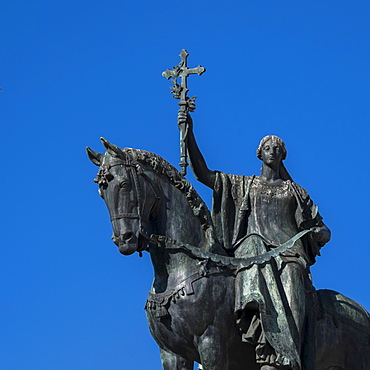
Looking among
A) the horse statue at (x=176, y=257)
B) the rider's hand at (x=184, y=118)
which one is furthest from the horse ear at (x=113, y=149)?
the rider's hand at (x=184, y=118)

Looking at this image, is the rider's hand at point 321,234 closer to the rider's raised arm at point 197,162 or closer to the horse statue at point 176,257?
the horse statue at point 176,257

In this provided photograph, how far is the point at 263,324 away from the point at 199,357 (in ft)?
3.17

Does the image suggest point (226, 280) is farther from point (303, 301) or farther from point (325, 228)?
point (325, 228)

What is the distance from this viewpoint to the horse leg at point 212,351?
47.5 ft

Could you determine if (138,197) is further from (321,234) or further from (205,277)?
(321,234)

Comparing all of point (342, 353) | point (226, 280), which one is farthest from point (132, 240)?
point (342, 353)

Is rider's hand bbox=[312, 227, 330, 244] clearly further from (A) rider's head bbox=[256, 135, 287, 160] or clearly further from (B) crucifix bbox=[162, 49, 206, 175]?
(B) crucifix bbox=[162, 49, 206, 175]

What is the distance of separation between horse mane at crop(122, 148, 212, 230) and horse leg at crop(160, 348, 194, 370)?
5.85ft

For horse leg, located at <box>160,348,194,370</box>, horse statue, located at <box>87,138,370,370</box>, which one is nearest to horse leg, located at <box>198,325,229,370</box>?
horse statue, located at <box>87,138,370,370</box>

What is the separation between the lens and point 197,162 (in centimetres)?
1619

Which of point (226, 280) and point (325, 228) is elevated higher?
point (325, 228)

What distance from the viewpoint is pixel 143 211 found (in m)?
14.6

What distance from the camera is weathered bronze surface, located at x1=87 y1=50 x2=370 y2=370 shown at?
14.6 m

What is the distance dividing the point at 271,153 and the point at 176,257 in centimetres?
263
